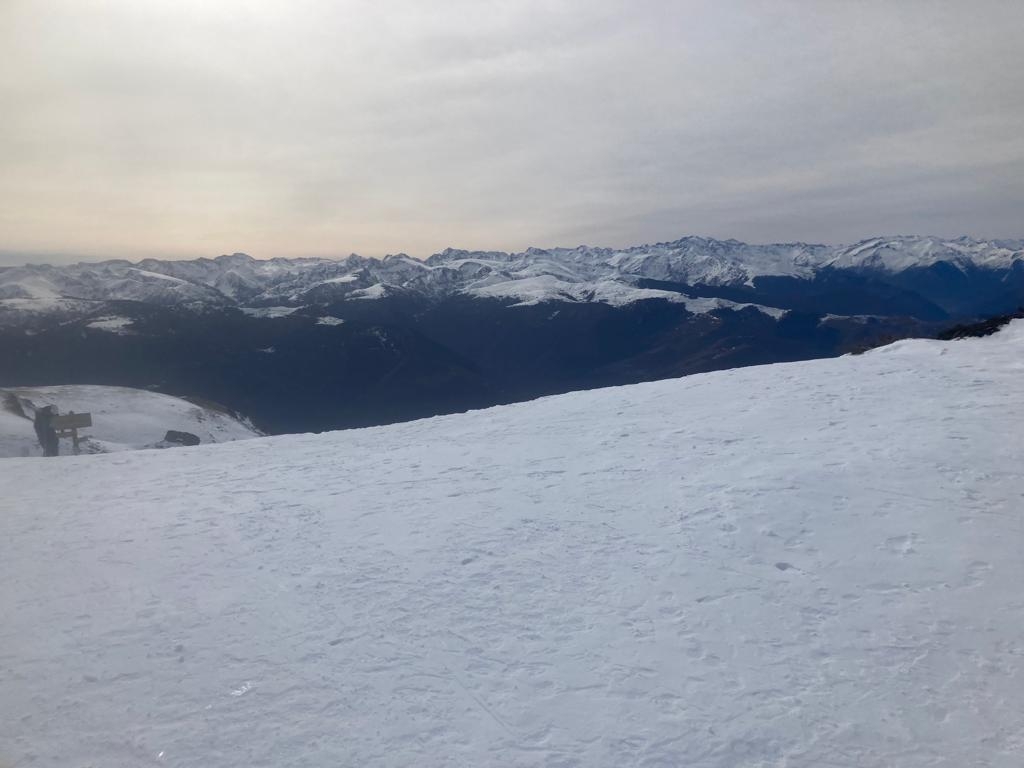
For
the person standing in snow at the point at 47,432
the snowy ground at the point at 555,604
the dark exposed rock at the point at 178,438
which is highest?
the person standing in snow at the point at 47,432

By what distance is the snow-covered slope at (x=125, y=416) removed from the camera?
188 feet

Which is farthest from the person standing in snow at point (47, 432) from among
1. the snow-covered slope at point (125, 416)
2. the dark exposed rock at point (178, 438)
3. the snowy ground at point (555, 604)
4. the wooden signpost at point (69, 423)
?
the dark exposed rock at point (178, 438)

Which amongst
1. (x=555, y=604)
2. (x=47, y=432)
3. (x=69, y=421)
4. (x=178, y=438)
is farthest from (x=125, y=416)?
(x=555, y=604)

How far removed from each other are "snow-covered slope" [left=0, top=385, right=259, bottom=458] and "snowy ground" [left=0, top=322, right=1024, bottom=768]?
44143 mm

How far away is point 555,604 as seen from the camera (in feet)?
30.5

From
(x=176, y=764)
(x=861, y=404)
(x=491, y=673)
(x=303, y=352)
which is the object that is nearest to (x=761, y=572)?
(x=491, y=673)

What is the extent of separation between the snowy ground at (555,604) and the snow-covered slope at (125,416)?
44.1 m

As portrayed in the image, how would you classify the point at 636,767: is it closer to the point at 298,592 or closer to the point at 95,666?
the point at 298,592

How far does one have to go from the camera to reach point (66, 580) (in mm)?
10617

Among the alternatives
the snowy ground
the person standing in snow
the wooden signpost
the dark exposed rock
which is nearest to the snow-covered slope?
the dark exposed rock

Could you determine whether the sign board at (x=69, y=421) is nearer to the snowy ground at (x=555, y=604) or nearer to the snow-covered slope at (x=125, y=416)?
the snowy ground at (x=555, y=604)

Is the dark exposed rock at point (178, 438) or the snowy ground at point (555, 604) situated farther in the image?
the dark exposed rock at point (178, 438)

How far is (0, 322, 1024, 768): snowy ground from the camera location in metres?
6.95

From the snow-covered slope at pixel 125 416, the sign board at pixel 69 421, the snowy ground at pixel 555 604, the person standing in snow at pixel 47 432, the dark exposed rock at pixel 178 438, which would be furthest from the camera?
the snow-covered slope at pixel 125 416
